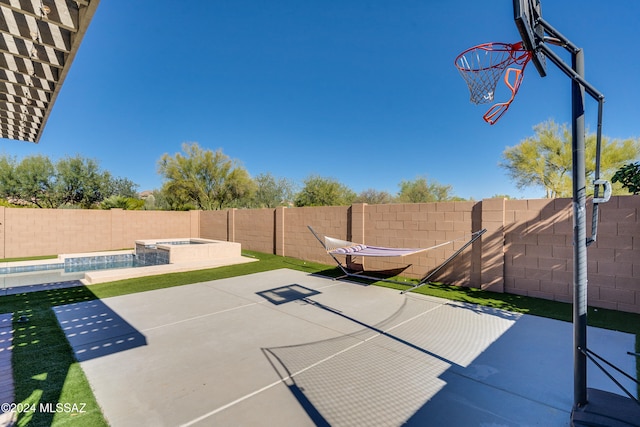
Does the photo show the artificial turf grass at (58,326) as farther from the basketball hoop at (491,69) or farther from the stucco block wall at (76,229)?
the stucco block wall at (76,229)

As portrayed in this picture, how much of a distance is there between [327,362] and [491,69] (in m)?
3.66

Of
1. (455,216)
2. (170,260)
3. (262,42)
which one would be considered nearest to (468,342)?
(455,216)

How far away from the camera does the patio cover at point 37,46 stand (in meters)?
2.46

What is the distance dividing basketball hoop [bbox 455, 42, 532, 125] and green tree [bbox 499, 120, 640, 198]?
1633 centimetres

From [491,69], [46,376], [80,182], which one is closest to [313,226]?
[491,69]

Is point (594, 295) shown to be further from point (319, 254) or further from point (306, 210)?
point (306, 210)

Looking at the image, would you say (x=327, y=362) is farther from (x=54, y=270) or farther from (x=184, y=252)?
(x=54, y=270)

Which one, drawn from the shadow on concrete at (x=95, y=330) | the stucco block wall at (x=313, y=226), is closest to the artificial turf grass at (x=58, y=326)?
the shadow on concrete at (x=95, y=330)

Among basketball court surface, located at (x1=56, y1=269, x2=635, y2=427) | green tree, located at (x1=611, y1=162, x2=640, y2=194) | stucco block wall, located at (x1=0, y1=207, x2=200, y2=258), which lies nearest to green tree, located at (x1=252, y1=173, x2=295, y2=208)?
stucco block wall, located at (x1=0, y1=207, x2=200, y2=258)

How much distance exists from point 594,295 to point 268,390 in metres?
5.38

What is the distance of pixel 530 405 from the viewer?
2.25 meters

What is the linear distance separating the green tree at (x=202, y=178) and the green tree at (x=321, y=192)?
15.8 ft

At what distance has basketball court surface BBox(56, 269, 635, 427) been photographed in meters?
2.18

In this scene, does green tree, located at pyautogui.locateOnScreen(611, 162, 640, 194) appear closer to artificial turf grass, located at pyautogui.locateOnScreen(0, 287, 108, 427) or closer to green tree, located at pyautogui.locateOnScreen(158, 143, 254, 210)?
artificial turf grass, located at pyautogui.locateOnScreen(0, 287, 108, 427)
